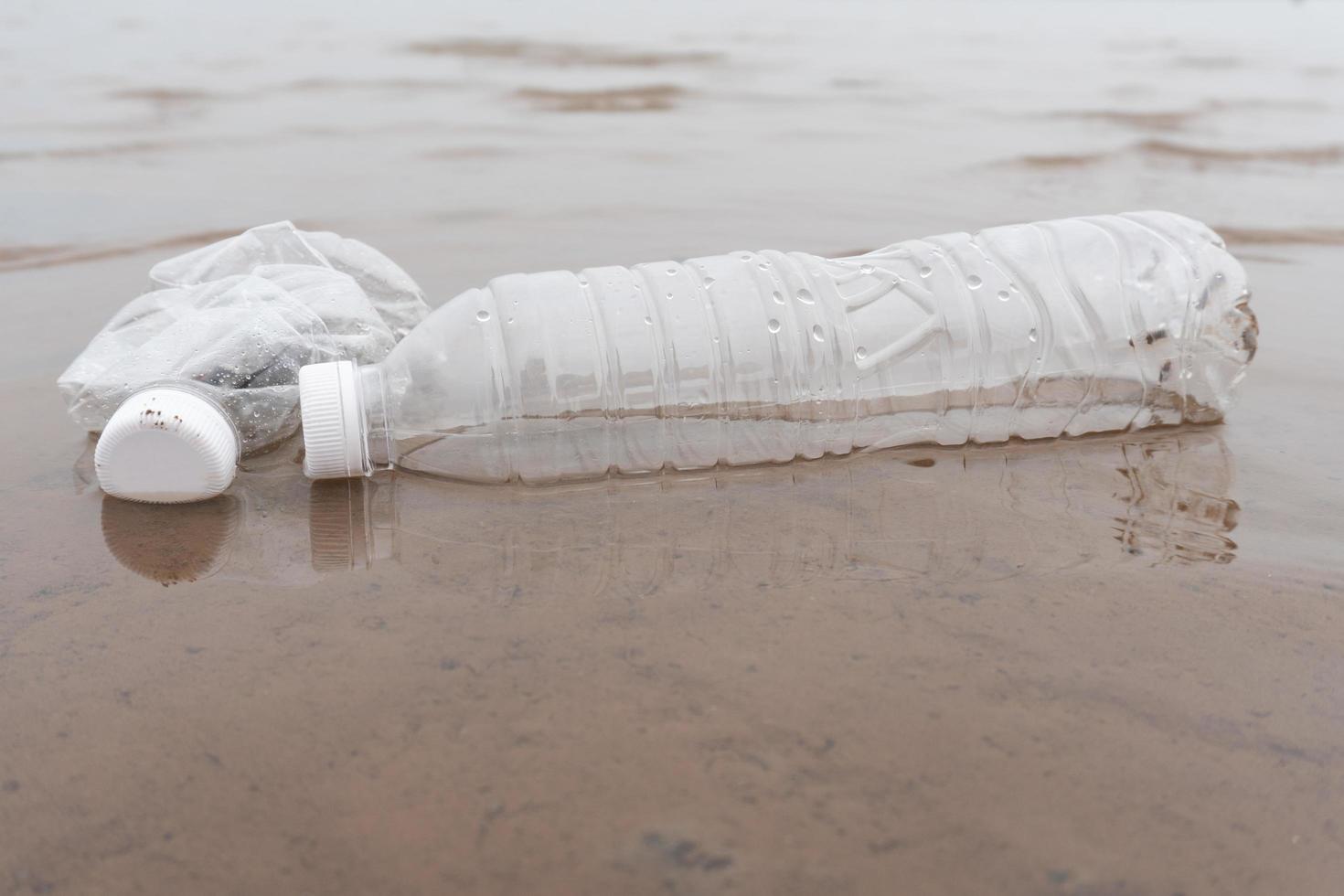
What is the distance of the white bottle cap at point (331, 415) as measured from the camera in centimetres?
158

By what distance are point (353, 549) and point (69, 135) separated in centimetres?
373

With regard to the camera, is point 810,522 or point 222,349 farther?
point 222,349

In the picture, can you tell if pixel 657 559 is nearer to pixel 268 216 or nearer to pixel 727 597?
pixel 727 597

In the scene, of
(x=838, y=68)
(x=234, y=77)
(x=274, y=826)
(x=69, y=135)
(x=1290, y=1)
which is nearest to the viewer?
(x=274, y=826)

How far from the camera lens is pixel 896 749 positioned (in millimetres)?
1031

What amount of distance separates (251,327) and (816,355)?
37.9 inches

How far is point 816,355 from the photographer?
1.90m

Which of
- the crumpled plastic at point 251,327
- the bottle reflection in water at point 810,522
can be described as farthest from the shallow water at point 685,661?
the crumpled plastic at point 251,327

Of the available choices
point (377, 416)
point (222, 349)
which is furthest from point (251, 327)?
point (377, 416)

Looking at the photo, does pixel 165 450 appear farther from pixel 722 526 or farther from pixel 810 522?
pixel 810 522

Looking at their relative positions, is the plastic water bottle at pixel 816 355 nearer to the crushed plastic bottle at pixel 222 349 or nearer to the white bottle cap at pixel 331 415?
the white bottle cap at pixel 331 415

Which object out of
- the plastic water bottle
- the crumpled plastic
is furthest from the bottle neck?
the crumpled plastic

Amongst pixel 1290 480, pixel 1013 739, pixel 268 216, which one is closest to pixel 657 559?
pixel 1013 739

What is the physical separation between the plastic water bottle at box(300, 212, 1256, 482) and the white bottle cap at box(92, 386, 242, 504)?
0.53 feet
